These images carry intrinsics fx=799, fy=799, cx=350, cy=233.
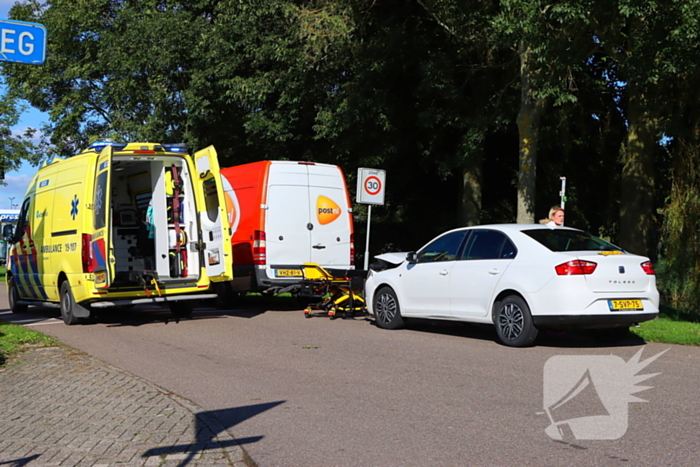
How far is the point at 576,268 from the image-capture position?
9.55m

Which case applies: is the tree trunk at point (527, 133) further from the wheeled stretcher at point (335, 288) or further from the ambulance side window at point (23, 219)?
A: the ambulance side window at point (23, 219)

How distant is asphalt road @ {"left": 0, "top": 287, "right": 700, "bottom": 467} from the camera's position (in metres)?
5.37

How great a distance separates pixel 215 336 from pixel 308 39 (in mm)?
9680

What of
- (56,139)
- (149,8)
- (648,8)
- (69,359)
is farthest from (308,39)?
(56,139)

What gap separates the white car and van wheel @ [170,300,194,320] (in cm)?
475

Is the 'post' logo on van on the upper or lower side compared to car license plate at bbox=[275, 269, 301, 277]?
upper

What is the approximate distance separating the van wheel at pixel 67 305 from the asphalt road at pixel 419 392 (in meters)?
0.97

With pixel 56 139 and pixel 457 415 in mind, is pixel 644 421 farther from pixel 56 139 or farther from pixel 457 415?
pixel 56 139

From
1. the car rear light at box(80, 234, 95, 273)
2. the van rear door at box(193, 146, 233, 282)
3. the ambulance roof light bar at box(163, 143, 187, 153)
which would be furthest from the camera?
the ambulance roof light bar at box(163, 143, 187, 153)

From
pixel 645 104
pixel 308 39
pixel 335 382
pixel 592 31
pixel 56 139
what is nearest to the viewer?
pixel 335 382

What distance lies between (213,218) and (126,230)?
8.07 ft

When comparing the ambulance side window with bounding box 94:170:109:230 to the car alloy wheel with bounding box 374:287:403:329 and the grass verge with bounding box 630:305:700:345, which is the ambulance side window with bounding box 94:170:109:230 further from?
the grass verge with bounding box 630:305:700:345

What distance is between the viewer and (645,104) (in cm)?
1605

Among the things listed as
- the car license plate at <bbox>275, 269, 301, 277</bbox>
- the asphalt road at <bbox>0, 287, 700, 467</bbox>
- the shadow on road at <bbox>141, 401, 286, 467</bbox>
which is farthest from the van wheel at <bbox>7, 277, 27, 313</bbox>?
the shadow on road at <bbox>141, 401, 286, 467</bbox>
